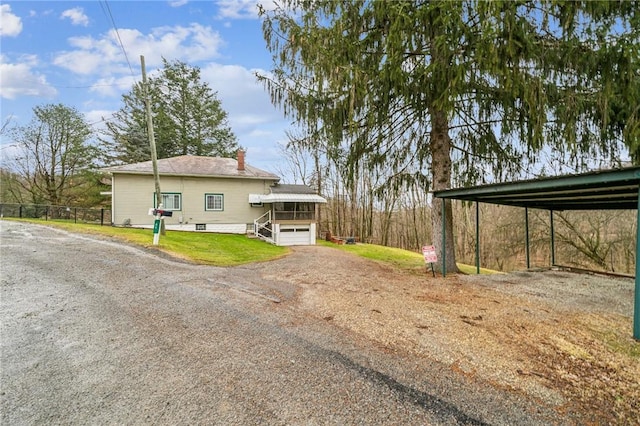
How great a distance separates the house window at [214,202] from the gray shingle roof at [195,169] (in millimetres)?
1298

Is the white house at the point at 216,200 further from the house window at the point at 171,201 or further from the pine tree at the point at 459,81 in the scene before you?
the pine tree at the point at 459,81

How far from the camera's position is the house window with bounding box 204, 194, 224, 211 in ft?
56.4

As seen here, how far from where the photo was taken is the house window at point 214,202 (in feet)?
56.4

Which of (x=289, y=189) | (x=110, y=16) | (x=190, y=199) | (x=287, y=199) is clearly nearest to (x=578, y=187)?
(x=287, y=199)

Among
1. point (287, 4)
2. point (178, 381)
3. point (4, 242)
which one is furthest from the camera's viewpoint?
point (4, 242)

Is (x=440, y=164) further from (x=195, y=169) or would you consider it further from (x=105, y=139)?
(x=105, y=139)

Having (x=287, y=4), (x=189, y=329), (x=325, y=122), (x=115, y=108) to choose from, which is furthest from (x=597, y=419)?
(x=115, y=108)

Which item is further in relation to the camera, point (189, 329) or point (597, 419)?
point (189, 329)

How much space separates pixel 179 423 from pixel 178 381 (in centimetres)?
56

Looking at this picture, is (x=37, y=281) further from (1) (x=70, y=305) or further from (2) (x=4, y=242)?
(2) (x=4, y=242)

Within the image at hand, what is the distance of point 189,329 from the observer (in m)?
3.67

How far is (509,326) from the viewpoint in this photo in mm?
4078

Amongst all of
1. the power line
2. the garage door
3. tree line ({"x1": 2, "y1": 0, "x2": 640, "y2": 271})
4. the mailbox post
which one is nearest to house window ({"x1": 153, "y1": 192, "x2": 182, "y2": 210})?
the garage door

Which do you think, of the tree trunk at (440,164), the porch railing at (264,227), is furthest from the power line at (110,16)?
the tree trunk at (440,164)
